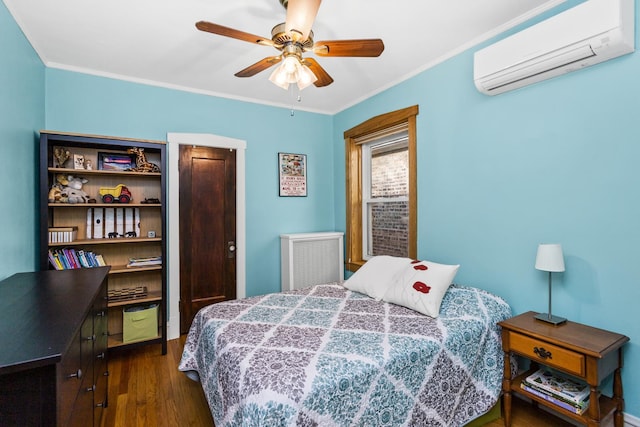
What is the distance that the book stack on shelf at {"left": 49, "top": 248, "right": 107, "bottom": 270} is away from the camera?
2596 millimetres

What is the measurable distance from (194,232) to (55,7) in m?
A: 2.06

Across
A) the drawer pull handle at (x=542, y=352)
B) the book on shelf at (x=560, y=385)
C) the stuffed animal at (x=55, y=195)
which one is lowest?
the book on shelf at (x=560, y=385)

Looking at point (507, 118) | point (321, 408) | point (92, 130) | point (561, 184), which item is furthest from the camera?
point (92, 130)

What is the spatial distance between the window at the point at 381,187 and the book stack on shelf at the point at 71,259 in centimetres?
259

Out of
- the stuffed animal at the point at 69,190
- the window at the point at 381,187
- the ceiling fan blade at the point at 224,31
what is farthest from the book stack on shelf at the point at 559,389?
the stuffed animal at the point at 69,190

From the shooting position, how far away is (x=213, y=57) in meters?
2.73

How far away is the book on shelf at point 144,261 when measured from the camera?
3000mm

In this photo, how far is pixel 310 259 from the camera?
3.84m

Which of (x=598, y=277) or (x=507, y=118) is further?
(x=507, y=118)

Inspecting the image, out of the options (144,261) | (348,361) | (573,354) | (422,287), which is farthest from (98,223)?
(573,354)

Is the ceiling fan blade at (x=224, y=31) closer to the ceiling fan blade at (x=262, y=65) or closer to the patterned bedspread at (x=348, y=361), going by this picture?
the ceiling fan blade at (x=262, y=65)

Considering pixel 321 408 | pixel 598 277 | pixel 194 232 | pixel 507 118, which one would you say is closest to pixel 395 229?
pixel 507 118

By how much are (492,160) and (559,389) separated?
1507 mm

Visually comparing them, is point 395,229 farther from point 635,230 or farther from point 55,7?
point 55,7
